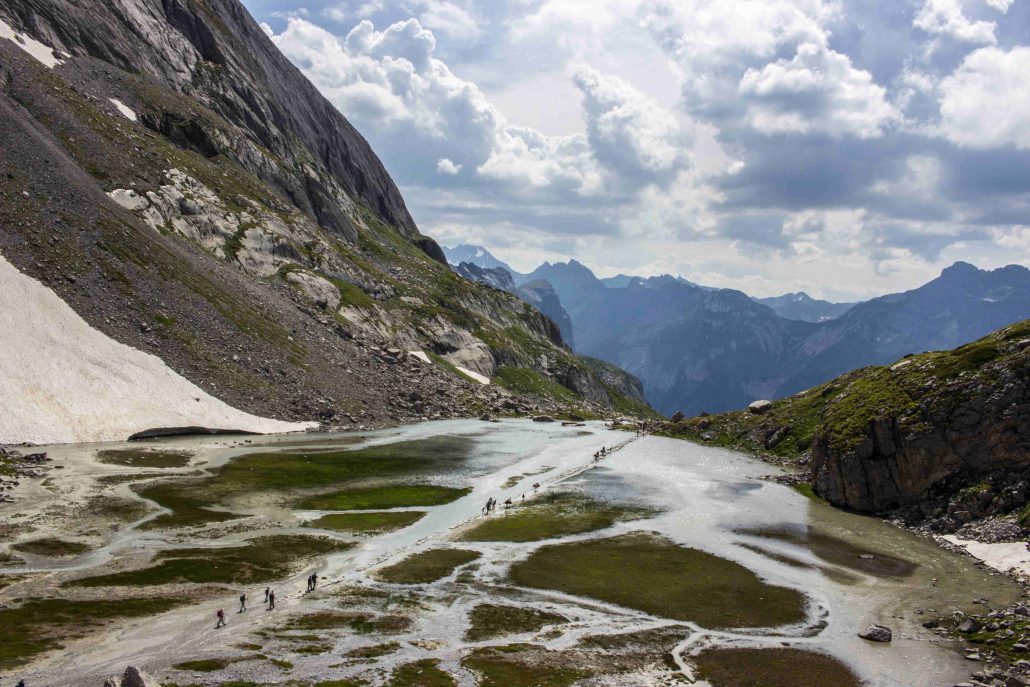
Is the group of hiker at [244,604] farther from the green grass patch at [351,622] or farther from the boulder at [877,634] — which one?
the boulder at [877,634]

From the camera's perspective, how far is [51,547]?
57688mm

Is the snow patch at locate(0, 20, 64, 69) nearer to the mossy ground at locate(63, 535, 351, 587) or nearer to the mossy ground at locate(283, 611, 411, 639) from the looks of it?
the mossy ground at locate(63, 535, 351, 587)

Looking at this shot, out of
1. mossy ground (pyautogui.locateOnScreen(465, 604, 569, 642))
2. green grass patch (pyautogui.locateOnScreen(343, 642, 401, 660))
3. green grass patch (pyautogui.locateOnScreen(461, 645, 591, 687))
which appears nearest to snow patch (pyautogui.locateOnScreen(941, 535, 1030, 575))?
mossy ground (pyautogui.locateOnScreen(465, 604, 569, 642))

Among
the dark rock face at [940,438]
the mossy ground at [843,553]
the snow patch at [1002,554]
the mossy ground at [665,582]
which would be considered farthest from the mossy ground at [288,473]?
the snow patch at [1002,554]

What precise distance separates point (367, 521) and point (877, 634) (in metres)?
52.6

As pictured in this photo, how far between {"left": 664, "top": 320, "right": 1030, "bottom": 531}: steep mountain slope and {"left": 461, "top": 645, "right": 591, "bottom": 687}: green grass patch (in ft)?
197

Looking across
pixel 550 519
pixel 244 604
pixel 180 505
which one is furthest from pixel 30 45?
pixel 244 604

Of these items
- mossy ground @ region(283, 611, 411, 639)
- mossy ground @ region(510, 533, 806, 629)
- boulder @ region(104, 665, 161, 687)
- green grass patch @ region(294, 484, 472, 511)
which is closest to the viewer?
boulder @ region(104, 665, 161, 687)

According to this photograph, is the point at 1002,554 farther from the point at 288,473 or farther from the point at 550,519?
the point at 288,473

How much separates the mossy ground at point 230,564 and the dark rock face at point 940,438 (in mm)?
71128

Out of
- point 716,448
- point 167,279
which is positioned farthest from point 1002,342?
point 167,279

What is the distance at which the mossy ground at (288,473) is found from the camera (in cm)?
7594

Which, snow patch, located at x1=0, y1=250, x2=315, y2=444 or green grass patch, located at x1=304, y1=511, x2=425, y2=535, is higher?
snow patch, located at x1=0, y1=250, x2=315, y2=444

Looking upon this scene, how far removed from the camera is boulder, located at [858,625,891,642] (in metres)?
48.2
